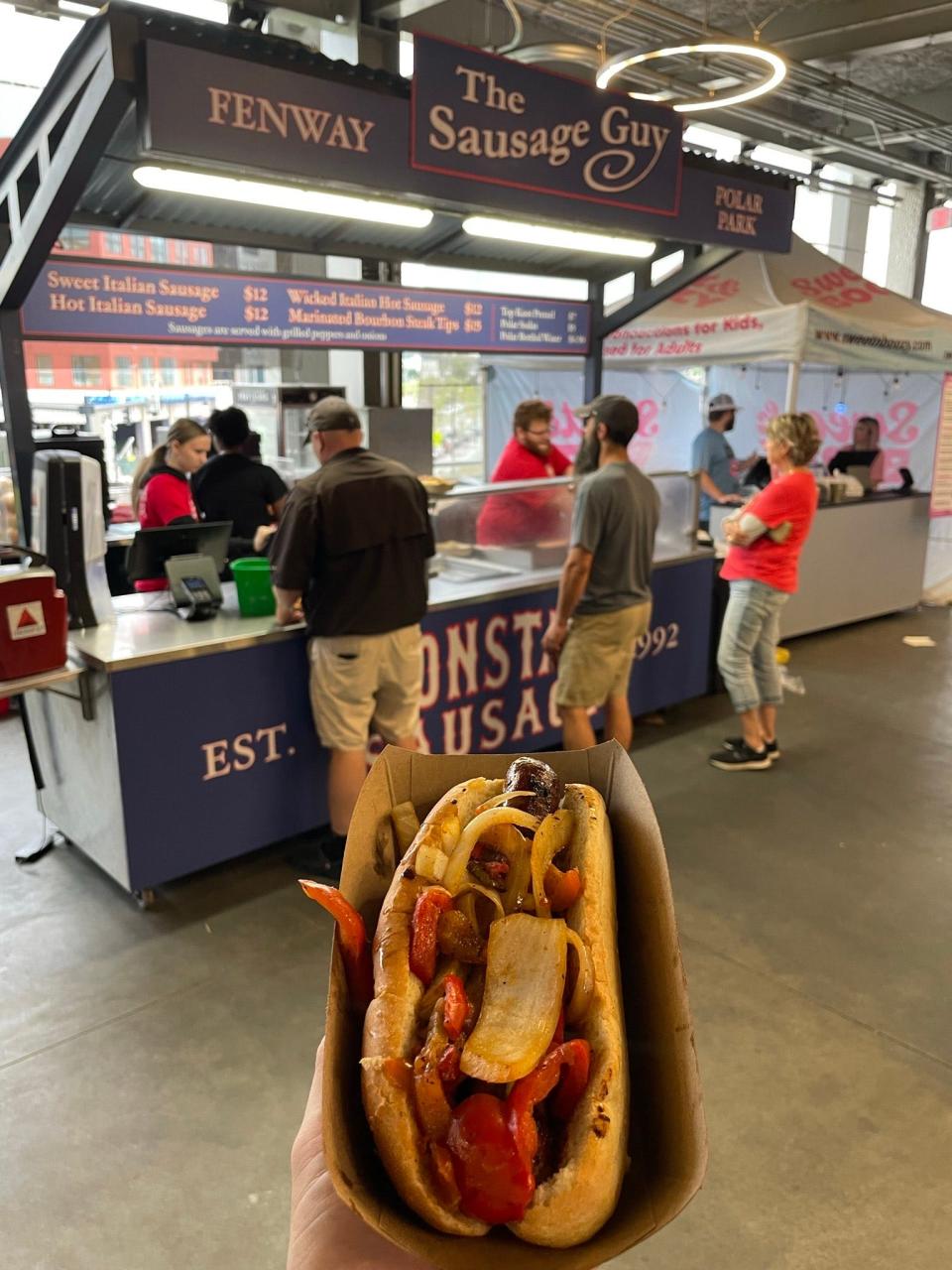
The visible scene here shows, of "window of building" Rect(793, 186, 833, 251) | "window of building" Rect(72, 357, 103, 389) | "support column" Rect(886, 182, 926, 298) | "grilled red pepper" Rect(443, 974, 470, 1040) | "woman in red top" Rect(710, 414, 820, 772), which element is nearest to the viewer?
"grilled red pepper" Rect(443, 974, 470, 1040)

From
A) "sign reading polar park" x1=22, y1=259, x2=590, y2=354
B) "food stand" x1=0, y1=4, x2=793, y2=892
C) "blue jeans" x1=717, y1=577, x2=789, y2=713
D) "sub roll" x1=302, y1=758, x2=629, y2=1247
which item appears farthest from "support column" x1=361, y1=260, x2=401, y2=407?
"sub roll" x1=302, y1=758, x2=629, y2=1247

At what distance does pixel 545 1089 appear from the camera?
0.94m

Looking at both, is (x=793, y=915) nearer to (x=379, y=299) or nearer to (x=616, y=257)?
(x=379, y=299)

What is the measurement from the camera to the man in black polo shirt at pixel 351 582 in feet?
11.4

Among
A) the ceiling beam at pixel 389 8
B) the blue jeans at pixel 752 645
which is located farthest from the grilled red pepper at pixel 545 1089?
the ceiling beam at pixel 389 8

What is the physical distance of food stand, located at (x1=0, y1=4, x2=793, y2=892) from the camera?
321cm

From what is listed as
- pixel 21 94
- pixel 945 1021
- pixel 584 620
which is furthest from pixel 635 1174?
pixel 21 94

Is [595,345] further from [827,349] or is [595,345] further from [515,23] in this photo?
[515,23]

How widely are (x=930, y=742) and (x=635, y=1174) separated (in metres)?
5.14

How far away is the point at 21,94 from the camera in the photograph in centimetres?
859

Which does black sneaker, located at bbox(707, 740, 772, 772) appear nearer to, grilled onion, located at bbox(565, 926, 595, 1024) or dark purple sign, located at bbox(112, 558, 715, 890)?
dark purple sign, located at bbox(112, 558, 715, 890)

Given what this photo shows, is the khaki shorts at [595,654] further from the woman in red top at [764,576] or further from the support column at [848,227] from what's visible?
the support column at [848,227]

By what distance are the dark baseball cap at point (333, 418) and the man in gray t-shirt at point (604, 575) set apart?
1119 mm

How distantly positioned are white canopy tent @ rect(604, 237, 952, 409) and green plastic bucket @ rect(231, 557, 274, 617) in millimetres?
4619
